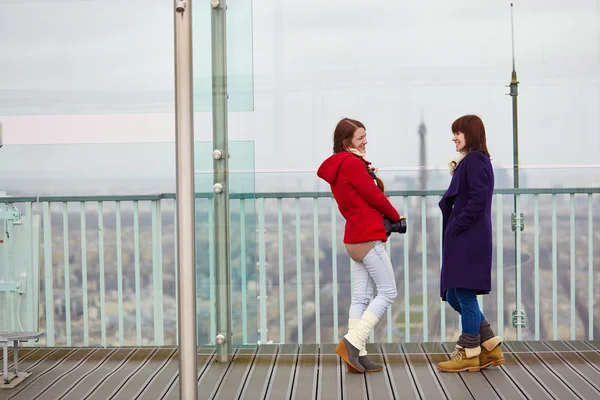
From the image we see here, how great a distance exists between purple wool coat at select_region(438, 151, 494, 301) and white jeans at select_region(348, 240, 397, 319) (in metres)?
0.23

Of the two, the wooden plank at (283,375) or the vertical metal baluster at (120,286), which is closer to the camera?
the wooden plank at (283,375)

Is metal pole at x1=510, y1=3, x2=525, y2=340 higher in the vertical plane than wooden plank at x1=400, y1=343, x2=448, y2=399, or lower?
higher

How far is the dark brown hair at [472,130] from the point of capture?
3.49 m

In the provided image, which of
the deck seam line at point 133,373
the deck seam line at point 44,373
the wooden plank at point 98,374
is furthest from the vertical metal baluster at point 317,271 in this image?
the deck seam line at point 44,373

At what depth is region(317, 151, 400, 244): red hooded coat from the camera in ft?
11.5

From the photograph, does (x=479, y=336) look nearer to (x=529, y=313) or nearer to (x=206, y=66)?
(x=529, y=313)

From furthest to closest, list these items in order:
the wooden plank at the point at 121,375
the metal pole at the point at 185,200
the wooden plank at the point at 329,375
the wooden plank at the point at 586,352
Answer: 1. the wooden plank at the point at 586,352
2. the wooden plank at the point at 121,375
3. the wooden plank at the point at 329,375
4. the metal pole at the point at 185,200

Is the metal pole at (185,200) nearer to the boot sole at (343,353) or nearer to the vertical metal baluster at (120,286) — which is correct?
the vertical metal baluster at (120,286)

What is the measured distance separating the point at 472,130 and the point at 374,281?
747 millimetres

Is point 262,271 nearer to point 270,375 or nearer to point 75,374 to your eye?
point 270,375

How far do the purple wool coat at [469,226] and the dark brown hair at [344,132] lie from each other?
1.49 ft

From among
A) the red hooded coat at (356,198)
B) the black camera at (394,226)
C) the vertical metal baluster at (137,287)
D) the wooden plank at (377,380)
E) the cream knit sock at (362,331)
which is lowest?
the wooden plank at (377,380)

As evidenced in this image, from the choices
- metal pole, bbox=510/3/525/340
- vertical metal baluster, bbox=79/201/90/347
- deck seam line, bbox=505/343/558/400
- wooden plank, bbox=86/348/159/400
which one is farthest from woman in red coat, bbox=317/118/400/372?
vertical metal baluster, bbox=79/201/90/347

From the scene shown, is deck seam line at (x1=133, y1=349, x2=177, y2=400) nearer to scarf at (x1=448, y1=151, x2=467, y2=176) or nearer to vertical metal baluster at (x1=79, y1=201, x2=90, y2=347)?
vertical metal baluster at (x1=79, y1=201, x2=90, y2=347)
